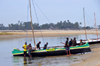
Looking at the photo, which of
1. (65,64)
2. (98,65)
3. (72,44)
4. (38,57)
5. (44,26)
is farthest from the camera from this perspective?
(44,26)

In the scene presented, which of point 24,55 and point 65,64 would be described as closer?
point 65,64

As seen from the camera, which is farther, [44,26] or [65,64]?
[44,26]

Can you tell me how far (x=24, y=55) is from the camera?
19.3 m

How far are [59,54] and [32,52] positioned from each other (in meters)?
2.89

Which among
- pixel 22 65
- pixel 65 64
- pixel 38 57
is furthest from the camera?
pixel 38 57

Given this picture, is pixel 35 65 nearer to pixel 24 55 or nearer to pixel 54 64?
pixel 54 64

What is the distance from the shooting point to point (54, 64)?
592 inches

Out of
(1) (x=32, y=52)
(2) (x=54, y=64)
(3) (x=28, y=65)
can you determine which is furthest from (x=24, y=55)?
(2) (x=54, y=64)

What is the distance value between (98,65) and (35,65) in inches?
210

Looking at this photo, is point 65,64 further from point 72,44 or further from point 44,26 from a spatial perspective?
point 44,26

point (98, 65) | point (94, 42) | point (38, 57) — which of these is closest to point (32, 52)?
point (38, 57)

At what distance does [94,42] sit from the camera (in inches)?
1186

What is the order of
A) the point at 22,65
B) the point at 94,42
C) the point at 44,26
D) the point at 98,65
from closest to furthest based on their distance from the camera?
the point at 98,65 < the point at 22,65 < the point at 94,42 < the point at 44,26

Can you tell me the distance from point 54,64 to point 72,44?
20.4 ft
